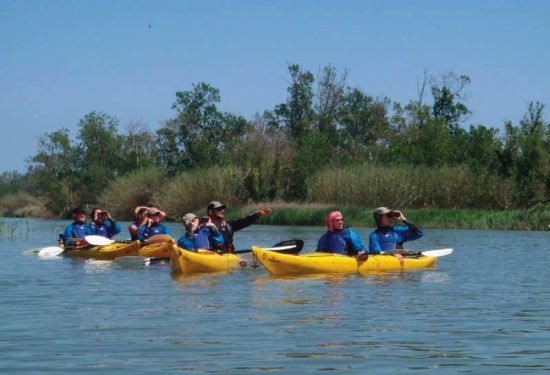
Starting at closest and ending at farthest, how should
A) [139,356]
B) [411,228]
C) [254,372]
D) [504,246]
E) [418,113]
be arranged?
[254,372], [139,356], [411,228], [504,246], [418,113]

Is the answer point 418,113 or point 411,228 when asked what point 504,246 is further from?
point 418,113

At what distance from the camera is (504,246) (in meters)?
25.1

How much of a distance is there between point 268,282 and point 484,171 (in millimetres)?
30404

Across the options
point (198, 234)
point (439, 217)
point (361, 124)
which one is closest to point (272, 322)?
point (198, 234)

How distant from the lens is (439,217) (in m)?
36.5

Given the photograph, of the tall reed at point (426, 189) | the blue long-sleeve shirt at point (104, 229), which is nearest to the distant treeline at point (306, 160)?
the tall reed at point (426, 189)

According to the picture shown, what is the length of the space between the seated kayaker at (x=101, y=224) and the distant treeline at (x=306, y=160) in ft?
65.5

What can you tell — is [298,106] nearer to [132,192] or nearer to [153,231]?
[132,192]

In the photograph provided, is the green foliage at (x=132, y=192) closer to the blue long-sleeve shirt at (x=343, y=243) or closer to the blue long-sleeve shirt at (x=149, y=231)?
the blue long-sleeve shirt at (x=149, y=231)

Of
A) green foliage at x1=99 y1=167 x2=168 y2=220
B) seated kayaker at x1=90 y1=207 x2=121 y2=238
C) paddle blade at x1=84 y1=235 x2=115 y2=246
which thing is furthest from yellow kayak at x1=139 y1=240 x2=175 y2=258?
green foliage at x1=99 y1=167 x2=168 y2=220

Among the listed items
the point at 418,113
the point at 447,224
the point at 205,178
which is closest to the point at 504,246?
the point at 447,224

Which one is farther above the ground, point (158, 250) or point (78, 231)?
point (78, 231)

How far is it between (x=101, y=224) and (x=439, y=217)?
17.8 metres

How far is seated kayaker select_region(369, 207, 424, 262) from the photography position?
53.1ft
